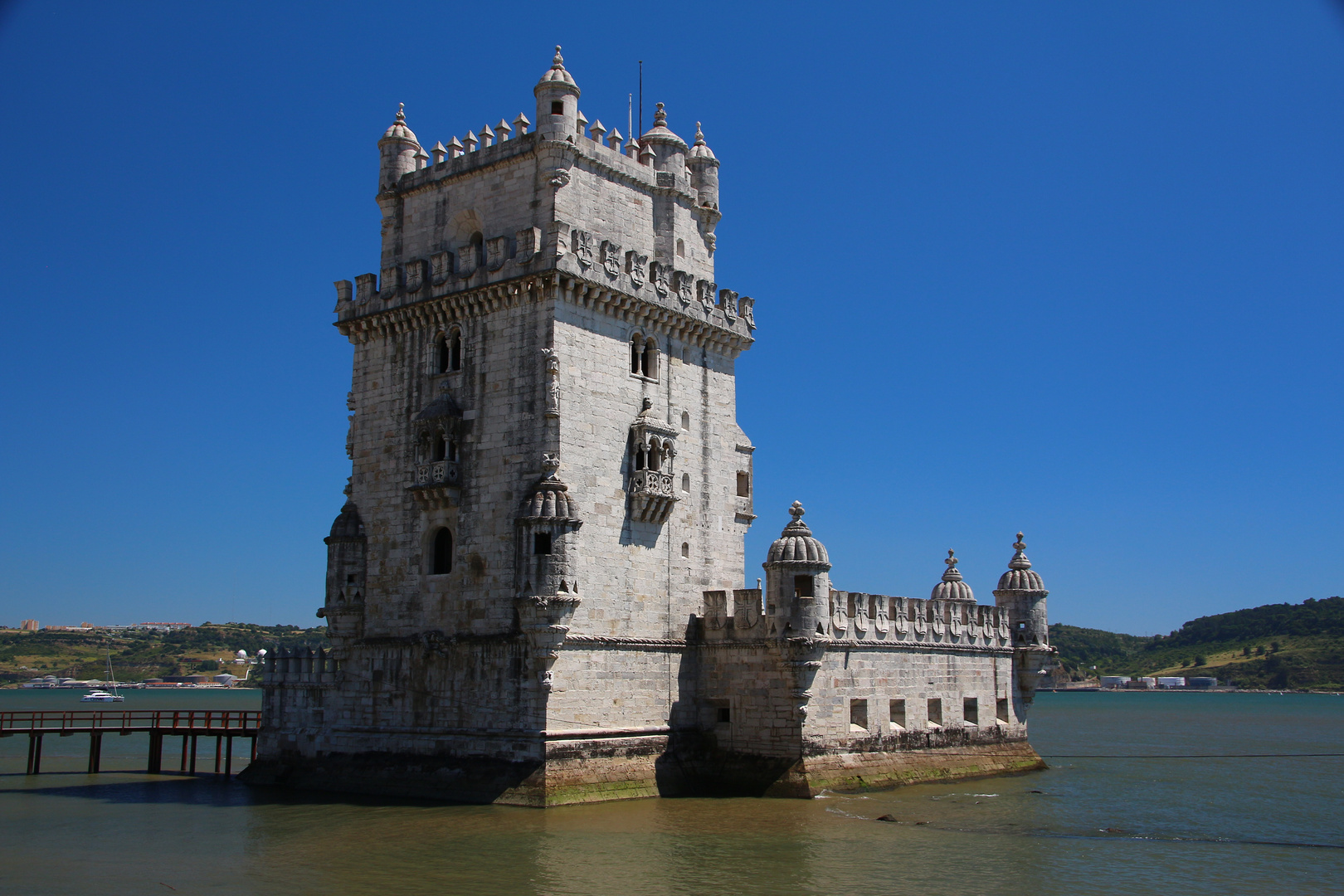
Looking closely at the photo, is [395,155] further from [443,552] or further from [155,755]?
[155,755]

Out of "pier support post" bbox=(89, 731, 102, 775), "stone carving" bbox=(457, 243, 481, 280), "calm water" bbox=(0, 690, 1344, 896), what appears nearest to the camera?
"calm water" bbox=(0, 690, 1344, 896)

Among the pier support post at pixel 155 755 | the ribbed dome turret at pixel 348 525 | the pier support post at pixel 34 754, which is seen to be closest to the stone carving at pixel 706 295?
the ribbed dome turret at pixel 348 525

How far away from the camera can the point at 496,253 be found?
114 feet

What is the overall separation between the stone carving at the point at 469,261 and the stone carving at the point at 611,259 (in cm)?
361

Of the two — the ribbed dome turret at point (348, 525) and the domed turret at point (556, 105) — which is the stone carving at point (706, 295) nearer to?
the domed turret at point (556, 105)

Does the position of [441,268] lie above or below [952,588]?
above

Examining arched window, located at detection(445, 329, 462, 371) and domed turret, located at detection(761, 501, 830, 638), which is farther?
arched window, located at detection(445, 329, 462, 371)

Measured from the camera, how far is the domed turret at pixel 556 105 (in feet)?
114

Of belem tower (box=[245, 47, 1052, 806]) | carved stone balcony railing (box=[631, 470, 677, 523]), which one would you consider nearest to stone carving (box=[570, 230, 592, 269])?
belem tower (box=[245, 47, 1052, 806])

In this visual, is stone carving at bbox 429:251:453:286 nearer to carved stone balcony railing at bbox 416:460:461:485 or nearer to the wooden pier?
carved stone balcony railing at bbox 416:460:461:485

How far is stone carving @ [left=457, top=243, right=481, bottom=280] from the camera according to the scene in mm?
35312

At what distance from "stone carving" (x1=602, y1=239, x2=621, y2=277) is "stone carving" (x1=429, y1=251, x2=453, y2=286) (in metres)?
4.67

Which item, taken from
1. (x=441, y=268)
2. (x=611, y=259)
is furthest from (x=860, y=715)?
(x=441, y=268)

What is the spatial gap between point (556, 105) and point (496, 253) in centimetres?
453
